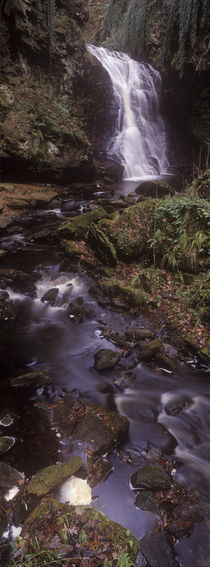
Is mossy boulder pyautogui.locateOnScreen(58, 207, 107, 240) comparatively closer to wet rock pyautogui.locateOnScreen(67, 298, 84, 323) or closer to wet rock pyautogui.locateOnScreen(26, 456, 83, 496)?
wet rock pyautogui.locateOnScreen(67, 298, 84, 323)

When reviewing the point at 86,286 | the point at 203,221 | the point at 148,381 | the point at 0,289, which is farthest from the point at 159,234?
the point at 0,289

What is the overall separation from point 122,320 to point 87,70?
1464 cm

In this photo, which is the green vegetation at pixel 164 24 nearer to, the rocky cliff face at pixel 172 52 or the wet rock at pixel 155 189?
the rocky cliff face at pixel 172 52

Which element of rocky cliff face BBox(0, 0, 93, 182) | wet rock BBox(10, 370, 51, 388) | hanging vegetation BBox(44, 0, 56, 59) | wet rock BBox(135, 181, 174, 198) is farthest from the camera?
hanging vegetation BBox(44, 0, 56, 59)

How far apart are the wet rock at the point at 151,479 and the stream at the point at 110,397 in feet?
0.31

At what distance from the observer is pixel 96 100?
49.2 feet

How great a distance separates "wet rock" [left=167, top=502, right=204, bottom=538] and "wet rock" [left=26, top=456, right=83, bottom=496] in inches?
36.8

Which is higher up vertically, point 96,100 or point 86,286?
point 96,100

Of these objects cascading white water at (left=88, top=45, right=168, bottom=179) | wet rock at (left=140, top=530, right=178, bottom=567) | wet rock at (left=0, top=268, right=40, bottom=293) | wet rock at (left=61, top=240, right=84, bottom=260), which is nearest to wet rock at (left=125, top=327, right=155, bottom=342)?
wet rock at (left=0, top=268, right=40, bottom=293)

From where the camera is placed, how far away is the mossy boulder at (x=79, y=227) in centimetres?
760

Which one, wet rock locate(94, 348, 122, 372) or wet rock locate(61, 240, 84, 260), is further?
wet rock locate(61, 240, 84, 260)

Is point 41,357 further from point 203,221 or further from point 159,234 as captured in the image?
point 203,221

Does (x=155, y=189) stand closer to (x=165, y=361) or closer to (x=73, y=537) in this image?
(x=165, y=361)

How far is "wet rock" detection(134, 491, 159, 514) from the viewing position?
2.64 metres
